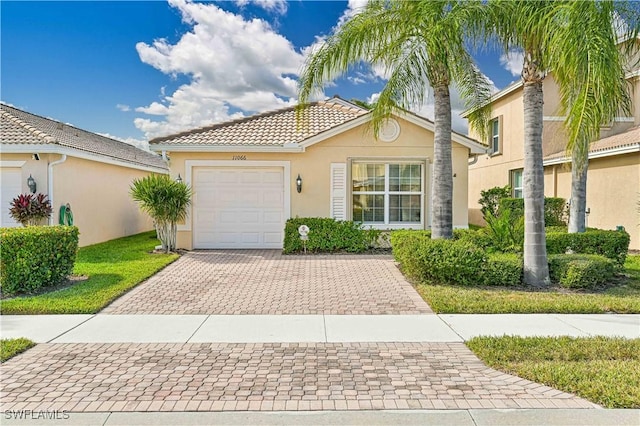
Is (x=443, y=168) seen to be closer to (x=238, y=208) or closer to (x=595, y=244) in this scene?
(x=595, y=244)

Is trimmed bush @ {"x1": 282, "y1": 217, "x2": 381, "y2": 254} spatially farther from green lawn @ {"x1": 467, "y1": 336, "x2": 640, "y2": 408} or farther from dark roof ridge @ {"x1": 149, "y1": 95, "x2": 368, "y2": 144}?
green lawn @ {"x1": 467, "y1": 336, "x2": 640, "y2": 408}

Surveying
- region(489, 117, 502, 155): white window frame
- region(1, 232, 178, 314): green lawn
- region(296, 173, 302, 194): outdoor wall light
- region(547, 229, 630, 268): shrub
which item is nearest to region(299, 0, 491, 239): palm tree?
region(547, 229, 630, 268): shrub

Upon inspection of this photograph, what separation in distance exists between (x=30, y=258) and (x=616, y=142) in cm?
1755

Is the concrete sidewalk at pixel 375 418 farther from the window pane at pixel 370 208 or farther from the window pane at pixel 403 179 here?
the window pane at pixel 403 179

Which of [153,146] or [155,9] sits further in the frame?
[153,146]

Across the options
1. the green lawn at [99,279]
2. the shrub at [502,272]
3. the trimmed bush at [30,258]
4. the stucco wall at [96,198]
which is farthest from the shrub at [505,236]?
the stucco wall at [96,198]

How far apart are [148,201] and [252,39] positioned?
20.1 ft

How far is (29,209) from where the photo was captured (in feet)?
38.8

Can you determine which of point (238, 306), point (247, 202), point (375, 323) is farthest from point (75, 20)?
point (375, 323)

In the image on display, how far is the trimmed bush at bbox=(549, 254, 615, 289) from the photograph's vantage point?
26.3ft

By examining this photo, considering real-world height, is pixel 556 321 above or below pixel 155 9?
below

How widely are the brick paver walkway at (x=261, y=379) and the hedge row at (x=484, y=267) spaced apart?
10.3 ft

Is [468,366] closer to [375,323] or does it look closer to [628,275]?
[375,323]

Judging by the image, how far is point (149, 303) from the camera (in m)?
7.31
